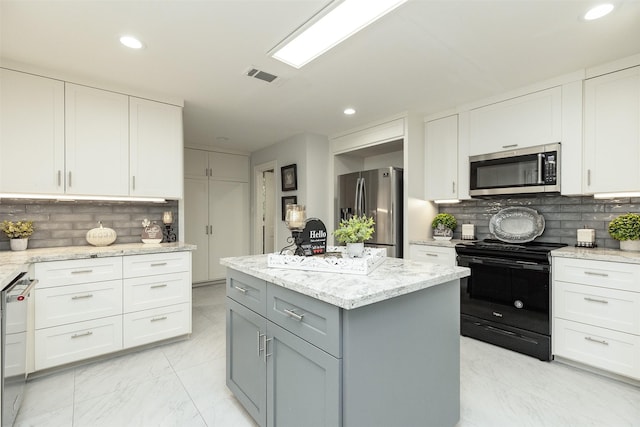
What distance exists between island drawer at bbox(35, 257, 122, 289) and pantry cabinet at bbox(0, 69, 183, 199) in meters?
0.63

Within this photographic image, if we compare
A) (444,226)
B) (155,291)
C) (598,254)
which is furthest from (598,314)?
(155,291)

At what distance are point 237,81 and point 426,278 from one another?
2.31 m

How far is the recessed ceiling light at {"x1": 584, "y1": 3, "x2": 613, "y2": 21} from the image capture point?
177 centimetres

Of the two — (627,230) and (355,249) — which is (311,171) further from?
(627,230)

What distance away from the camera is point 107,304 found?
8.32ft

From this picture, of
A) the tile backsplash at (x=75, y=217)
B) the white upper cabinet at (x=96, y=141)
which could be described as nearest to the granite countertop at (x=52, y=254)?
the tile backsplash at (x=75, y=217)

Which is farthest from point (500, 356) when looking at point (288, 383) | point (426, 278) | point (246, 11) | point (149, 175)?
point (149, 175)

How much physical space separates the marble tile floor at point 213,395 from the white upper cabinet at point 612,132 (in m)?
1.50

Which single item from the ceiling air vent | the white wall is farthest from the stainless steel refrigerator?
the ceiling air vent

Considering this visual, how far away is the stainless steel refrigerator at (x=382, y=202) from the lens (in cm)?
359

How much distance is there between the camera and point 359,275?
4.99 ft

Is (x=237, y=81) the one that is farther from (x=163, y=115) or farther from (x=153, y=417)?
(x=153, y=417)

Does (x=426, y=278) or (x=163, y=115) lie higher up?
(x=163, y=115)

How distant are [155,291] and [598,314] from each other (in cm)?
354
